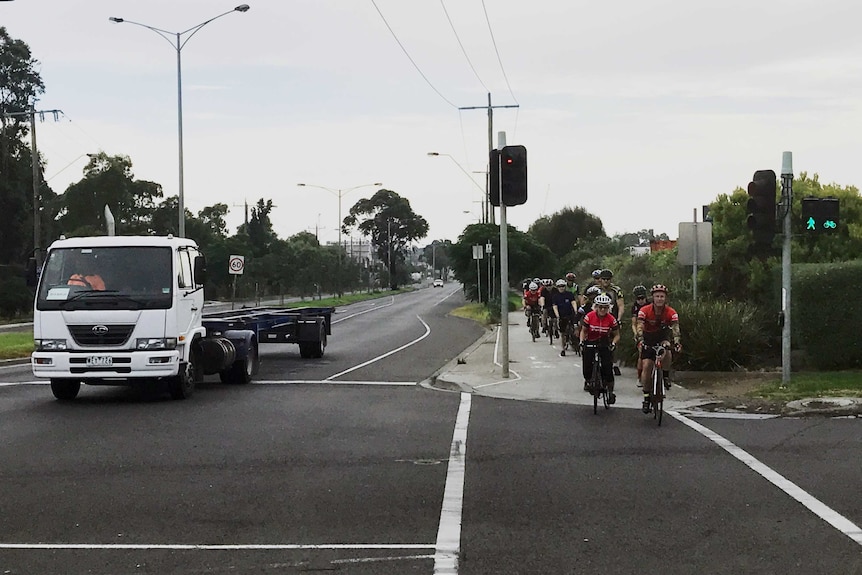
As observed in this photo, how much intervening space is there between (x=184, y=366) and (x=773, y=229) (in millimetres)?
8937

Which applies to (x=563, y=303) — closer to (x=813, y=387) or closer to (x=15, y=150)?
(x=813, y=387)

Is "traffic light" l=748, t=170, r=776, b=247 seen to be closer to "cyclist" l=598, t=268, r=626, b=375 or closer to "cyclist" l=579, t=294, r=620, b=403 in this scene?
"cyclist" l=598, t=268, r=626, b=375

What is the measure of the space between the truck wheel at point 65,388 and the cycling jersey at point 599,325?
743 centimetres

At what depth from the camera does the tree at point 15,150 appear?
2650 inches

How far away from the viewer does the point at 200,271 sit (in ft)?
56.9

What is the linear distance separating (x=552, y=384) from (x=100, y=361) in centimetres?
741

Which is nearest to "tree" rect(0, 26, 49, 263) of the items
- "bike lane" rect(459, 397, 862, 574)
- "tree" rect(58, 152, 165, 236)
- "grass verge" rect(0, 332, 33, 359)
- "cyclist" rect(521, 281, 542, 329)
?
"tree" rect(58, 152, 165, 236)

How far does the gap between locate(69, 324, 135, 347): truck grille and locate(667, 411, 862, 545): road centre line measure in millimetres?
7814

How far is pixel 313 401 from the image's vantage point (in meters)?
16.5

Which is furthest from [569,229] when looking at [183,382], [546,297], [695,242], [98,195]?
[183,382]

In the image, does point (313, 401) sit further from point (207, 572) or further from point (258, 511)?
point (207, 572)

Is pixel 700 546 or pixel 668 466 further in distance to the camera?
pixel 668 466

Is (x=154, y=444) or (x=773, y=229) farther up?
(x=773, y=229)

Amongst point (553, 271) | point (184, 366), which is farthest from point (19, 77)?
point (184, 366)
